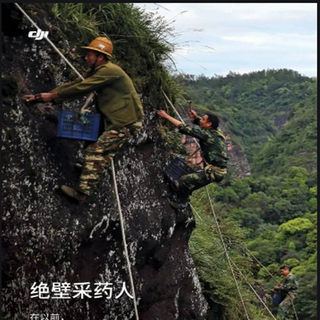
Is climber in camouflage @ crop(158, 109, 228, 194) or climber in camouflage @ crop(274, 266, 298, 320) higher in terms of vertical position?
climber in camouflage @ crop(158, 109, 228, 194)

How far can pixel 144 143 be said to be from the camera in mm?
7215

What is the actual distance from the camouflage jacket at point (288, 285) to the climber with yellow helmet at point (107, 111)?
9345 millimetres

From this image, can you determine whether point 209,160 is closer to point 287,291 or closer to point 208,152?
point 208,152

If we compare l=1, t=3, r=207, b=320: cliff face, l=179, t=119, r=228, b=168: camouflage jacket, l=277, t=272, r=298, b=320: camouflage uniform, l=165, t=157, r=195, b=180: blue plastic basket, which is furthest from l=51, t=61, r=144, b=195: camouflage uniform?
l=277, t=272, r=298, b=320: camouflage uniform

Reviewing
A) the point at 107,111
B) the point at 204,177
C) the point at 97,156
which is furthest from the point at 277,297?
the point at 107,111

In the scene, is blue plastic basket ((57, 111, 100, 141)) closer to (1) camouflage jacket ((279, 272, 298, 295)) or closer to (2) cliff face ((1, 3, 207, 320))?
(2) cliff face ((1, 3, 207, 320))

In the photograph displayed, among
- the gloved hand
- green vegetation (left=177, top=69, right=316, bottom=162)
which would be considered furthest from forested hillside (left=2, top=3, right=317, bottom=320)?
green vegetation (left=177, top=69, right=316, bottom=162)

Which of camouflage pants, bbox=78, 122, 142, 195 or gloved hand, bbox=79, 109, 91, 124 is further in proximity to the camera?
camouflage pants, bbox=78, 122, 142, 195

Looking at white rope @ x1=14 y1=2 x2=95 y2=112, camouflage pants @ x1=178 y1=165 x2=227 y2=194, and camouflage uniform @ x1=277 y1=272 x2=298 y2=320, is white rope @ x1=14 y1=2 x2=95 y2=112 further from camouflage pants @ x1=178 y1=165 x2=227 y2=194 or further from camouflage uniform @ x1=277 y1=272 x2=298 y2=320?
camouflage uniform @ x1=277 y1=272 x2=298 y2=320

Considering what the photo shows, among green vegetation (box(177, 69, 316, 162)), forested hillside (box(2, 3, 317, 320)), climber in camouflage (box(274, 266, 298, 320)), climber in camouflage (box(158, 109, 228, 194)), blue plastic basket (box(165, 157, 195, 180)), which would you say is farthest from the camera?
green vegetation (box(177, 69, 316, 162))

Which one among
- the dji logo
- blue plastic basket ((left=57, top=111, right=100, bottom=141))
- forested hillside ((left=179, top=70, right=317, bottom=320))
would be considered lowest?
forested hillside ((left=179, top=70, right=317, bottom=320))

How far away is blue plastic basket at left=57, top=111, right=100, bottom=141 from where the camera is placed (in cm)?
600

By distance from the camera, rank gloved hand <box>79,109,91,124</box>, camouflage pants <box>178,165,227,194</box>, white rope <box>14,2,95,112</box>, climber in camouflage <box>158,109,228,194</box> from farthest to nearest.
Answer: camouflage pants <box>178,165,227,194</box>
climber in camouflage <box>158,109,228,194</box>
gloved hand <box>79,109,91,124</box>
white rope <box>14,2,95,112</box>

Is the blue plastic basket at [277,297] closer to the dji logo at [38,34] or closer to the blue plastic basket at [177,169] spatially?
the blue plastic basket at [177,169]
